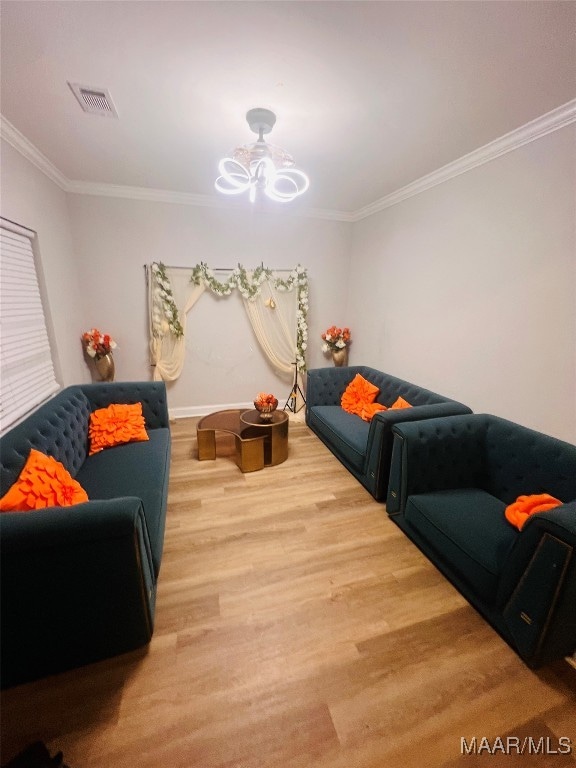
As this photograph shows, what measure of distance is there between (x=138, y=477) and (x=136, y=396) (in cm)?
108

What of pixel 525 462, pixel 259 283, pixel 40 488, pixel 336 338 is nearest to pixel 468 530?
pixel 525 462

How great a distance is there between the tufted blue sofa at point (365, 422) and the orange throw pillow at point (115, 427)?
5.73ft

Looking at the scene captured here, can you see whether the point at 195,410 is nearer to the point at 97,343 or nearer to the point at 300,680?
the point at 97,343

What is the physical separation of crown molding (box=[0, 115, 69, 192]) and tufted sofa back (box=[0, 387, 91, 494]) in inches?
69.9

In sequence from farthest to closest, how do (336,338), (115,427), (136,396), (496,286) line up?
(336,338)
(136,396)
(115,427)
(496,286)

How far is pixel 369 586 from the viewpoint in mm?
1769

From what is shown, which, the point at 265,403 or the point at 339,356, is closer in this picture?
the point at 265,403

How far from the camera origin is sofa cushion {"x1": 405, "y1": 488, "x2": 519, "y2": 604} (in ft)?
4.96

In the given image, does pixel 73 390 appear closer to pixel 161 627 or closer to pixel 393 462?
pixel 161 627

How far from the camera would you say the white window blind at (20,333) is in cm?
203

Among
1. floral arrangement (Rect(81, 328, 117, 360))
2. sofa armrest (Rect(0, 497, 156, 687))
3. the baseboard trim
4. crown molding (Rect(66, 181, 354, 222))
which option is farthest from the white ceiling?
the baseboard trim

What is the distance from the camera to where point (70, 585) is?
1194 millimetres

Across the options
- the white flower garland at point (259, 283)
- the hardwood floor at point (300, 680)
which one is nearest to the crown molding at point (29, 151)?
the white flower garland at point (259, 283)

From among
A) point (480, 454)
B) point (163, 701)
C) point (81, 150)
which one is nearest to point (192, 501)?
point (163, 701)
